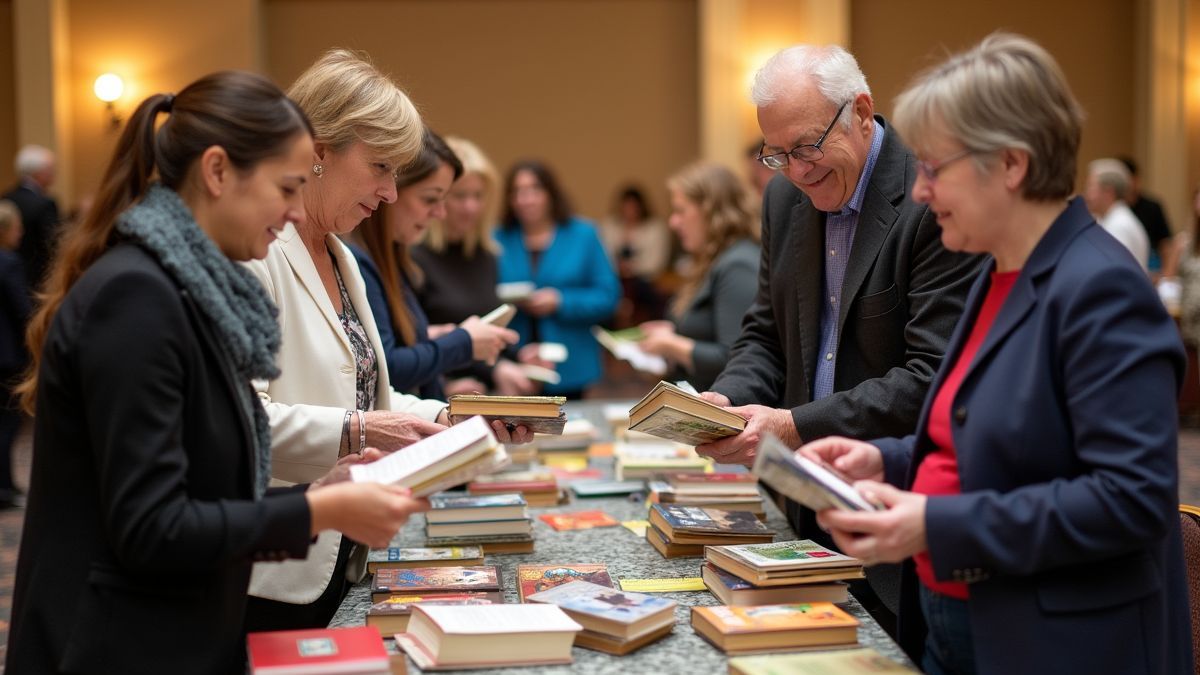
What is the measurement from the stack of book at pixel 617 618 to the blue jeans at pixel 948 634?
41 centimetres

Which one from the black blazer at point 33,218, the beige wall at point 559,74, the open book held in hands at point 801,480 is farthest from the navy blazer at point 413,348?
the beige wall at point 559,74

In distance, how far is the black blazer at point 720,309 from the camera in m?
4.02

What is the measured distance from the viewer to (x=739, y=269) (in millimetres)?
4059

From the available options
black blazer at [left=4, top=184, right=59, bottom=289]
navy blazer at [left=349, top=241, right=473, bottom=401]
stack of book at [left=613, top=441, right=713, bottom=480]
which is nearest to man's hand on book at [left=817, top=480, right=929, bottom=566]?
stack of book at [left=613, top=441, right=713, bottom=480]

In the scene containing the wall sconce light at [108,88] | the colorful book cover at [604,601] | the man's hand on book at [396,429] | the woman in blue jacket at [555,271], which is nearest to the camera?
the colorful book cover at [604,601]

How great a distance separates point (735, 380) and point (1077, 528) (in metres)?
1.29

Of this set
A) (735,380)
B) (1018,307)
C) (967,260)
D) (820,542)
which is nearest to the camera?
(1018,307)

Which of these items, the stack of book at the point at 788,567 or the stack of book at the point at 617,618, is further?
the stack of book at the point at 788,567

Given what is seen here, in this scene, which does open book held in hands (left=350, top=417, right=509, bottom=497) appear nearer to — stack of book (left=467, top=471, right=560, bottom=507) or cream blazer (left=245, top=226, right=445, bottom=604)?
cream blazer (left=245, top=226, right=445, bottom=604)

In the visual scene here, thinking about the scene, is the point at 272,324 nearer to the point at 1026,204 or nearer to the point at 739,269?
the point at 1026,204

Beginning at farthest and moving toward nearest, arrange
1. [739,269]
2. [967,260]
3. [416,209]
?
[739,269]
[416,209]
[967,260]

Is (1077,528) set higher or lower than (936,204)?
lower

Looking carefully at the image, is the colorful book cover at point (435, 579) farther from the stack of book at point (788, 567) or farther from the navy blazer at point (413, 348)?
the navy blazer at point (413, 348)

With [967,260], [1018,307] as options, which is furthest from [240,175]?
[967,260]
